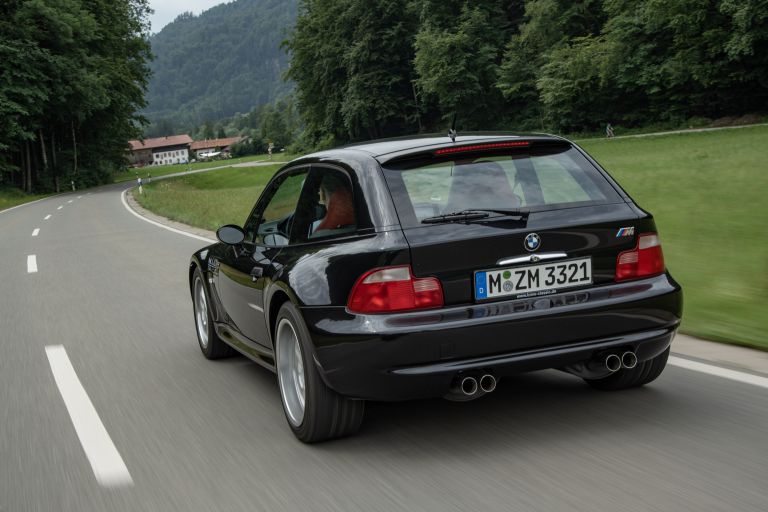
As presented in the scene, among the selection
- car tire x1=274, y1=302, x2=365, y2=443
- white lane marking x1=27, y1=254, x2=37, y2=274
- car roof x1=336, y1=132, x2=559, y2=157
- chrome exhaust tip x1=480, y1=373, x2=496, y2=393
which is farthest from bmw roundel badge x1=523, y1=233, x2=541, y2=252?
white lane marking x1=27, y1=254, x2=37, y2=274

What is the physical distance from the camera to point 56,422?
16.3 feet

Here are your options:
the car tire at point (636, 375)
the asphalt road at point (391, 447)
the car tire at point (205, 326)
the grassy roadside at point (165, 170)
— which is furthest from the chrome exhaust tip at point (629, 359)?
the grassy roadside at point (165, 170)

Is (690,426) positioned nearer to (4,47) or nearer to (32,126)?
(4,47)

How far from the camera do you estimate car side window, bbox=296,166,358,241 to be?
4.25 m

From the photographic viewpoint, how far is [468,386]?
3877 millimetres

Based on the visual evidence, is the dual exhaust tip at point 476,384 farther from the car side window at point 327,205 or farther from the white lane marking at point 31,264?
the white lane marking at point 31,264

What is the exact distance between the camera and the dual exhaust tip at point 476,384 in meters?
3.83

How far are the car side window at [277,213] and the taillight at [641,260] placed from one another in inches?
70.5

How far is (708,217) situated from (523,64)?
174 ft

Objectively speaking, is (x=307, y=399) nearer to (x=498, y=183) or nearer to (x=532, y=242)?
(x=532, y=242)

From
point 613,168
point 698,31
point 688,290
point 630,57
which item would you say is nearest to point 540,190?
point 688,290

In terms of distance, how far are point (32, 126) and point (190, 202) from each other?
29.3m

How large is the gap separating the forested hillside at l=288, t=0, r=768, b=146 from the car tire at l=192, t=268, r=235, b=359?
42.4 meters

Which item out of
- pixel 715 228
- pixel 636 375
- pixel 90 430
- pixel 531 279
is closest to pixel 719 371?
pixel 636 375
